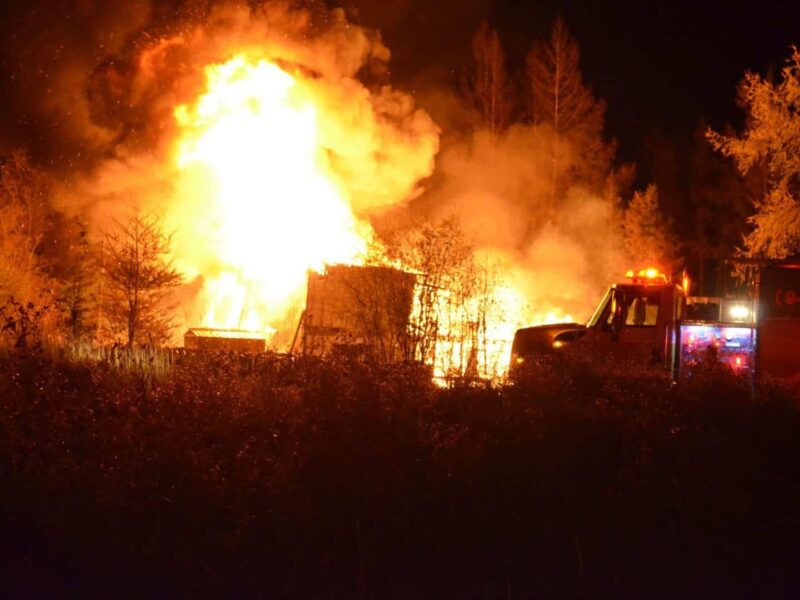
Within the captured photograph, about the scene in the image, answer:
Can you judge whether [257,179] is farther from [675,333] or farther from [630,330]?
[675,333]

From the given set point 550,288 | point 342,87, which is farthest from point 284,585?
point 550,288

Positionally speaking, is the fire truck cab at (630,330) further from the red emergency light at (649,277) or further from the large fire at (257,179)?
the large fire at (257,179)

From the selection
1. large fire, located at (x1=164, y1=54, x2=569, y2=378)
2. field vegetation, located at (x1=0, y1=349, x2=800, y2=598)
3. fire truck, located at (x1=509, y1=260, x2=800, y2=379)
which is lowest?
field vegetation, located at (x1=0, y1=349, x2=800, y2=598)

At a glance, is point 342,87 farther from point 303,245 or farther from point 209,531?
point 209,531

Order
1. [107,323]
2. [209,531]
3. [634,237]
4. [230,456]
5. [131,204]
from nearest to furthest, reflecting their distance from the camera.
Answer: [209,531] < [230,456] < [107,323] < [131,204] < [634,237]

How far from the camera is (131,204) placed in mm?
23875

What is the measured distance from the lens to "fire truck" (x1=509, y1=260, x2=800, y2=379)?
43.5ft

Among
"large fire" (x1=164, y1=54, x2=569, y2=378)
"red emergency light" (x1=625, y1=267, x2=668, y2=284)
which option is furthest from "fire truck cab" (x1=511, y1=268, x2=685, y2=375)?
"large fire" (x1=164, y1=54, x2=569, y2=378)

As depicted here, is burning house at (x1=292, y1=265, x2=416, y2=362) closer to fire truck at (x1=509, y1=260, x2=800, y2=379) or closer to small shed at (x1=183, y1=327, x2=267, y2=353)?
fire truck at (x1=509, y1=260, x2=800, y2=379)

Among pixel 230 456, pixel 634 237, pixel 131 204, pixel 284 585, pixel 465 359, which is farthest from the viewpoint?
pixel 634 237

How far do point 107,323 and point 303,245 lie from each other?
572 centimetres

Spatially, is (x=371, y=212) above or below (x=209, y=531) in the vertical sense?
above

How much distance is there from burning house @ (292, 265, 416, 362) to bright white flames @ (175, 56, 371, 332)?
10.4 m

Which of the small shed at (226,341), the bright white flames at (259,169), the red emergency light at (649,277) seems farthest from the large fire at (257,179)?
the red emergency light at (649,277)
